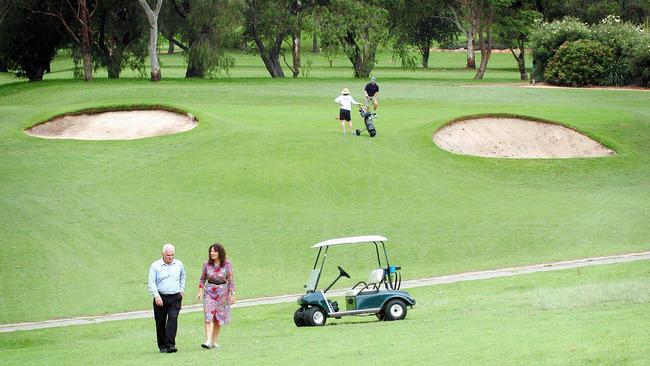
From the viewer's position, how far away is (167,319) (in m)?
16.8

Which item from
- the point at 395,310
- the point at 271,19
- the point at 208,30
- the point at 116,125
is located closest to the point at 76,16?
the point at 208,30

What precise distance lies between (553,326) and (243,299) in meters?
10.3

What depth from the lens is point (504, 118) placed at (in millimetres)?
44938

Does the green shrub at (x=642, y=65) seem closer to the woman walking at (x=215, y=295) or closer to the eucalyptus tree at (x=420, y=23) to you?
the eucalyptus tree at (x=420, y=23)

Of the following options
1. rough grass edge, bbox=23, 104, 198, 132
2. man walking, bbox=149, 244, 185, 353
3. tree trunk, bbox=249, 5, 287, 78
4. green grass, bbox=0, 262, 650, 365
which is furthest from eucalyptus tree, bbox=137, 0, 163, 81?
man walking, bbox=149, 244, 185, 353

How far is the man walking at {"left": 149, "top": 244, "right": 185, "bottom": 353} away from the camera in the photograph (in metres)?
16.6

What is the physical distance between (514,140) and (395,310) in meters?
25.2

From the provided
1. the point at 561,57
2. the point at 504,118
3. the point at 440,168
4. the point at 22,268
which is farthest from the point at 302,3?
the point at 22,268

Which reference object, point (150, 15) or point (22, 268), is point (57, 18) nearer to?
point (150, 15)

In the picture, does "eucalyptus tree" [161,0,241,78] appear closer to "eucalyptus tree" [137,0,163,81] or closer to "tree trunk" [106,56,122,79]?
"eucalyptus tree" [137,0,163,81]

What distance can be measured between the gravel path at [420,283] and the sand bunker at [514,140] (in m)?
14.3

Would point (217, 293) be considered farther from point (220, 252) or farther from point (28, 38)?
point (28, 38)

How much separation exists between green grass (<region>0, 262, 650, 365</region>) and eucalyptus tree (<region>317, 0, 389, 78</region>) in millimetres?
50337

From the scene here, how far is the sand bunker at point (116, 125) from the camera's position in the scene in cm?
4344
